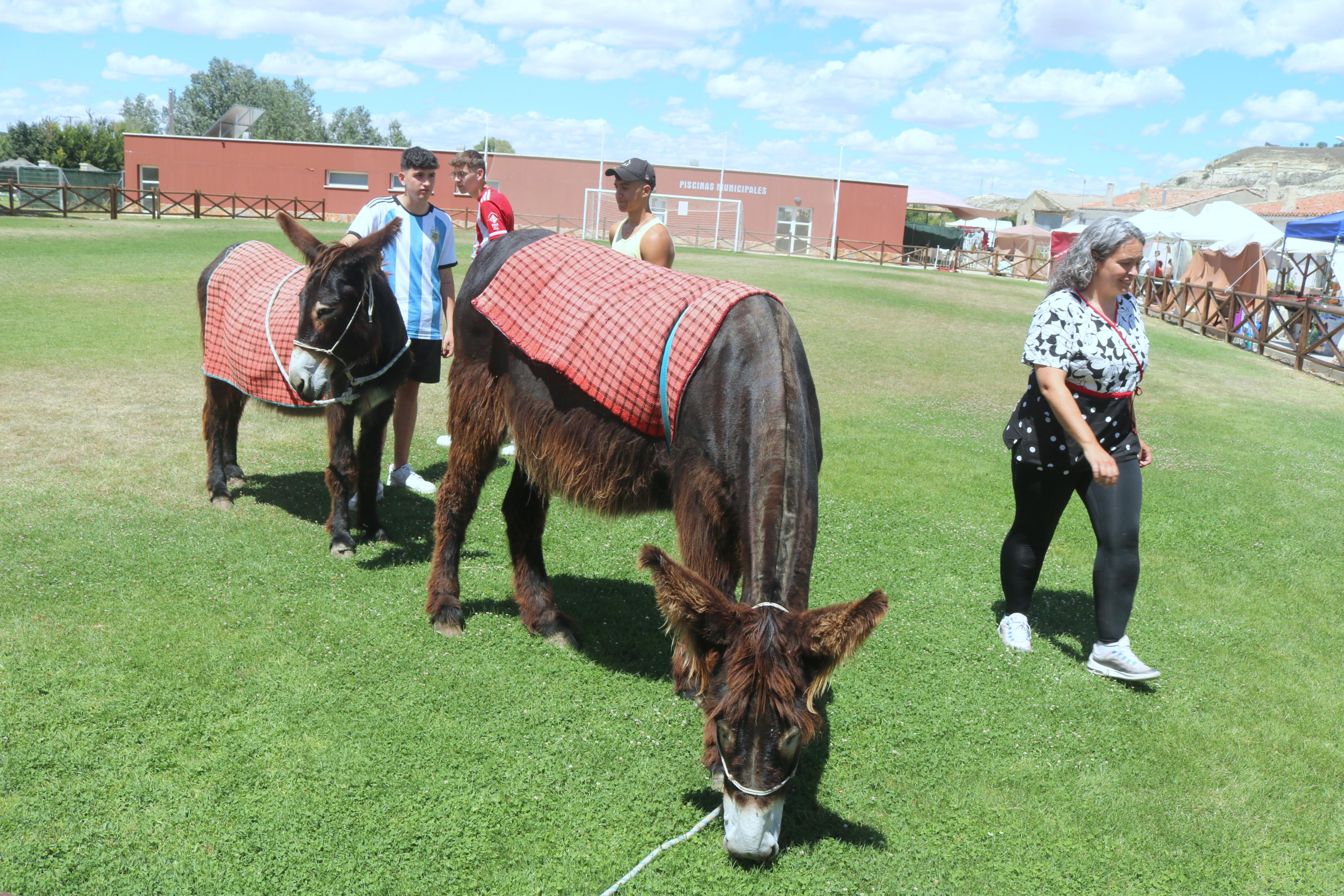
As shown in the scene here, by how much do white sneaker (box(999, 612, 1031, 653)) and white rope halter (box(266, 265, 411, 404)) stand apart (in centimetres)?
420

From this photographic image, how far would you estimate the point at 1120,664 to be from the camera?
4.70 metres

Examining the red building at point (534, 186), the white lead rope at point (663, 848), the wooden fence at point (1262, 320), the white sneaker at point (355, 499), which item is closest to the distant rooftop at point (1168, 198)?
the red building at point (534, 186)

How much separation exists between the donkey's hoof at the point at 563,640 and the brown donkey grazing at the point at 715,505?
0.01 metres

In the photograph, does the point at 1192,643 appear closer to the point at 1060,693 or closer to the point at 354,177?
the point at 1060,693

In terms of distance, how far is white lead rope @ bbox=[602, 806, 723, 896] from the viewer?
305 centimetres

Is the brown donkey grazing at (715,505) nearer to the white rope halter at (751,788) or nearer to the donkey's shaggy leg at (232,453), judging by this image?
Answer: the white rope halter at (751,788)

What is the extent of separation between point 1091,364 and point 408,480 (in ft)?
17.1

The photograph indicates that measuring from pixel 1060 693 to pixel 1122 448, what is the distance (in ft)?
4.32

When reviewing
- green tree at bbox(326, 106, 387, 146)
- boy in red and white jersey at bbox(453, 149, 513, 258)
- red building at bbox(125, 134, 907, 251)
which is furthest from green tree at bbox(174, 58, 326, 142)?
boy in red and white jersey at bbox(453, 149, 513, 258)

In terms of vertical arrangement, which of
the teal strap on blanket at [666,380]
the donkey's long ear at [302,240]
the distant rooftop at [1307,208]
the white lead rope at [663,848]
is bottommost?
the white lead rope at [663,848]

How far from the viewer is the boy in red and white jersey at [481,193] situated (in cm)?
728

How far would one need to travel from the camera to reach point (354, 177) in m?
46.3

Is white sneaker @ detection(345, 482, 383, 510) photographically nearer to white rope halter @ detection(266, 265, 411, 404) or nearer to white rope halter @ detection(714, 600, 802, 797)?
white rope halter @ detection(266, 265, 411, 404)

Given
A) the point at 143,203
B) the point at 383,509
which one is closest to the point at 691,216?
the point at 143,203
